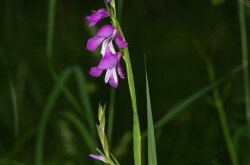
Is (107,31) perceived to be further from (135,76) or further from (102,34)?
(135,76)

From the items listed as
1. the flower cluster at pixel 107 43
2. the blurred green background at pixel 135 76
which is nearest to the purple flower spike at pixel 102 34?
the flower cluster at pixel 107 43

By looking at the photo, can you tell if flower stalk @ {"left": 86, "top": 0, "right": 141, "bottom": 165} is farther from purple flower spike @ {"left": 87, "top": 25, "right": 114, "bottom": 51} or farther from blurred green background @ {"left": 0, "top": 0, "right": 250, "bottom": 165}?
blurred green background @ {"left": 0, "top": 0, "right": 250, "bottom": 165}

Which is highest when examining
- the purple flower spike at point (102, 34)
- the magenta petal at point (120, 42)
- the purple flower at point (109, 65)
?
the purple flower spike at point (102, 34)

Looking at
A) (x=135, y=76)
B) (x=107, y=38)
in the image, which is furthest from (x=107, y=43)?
(x=135, y=76)

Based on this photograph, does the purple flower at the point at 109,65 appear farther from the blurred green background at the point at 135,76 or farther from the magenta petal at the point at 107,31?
the blurred green background at the point at 135,76

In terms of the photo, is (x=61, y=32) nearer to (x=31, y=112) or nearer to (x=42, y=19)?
(x=42, y=19)

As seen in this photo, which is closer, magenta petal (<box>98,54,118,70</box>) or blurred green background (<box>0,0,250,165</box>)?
magenta petal (<box>98,54,118,70</box>)

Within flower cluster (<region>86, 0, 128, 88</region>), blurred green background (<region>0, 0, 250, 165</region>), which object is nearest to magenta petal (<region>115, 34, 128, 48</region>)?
flower cluster (<region>86, 0, 128, 88</region>)

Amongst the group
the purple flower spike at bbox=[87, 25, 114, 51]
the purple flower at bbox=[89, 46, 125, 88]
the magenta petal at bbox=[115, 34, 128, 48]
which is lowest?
the purple flower at bbox=[89, 46, 125, 88]

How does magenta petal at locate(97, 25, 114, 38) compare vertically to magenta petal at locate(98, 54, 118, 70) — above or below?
above
